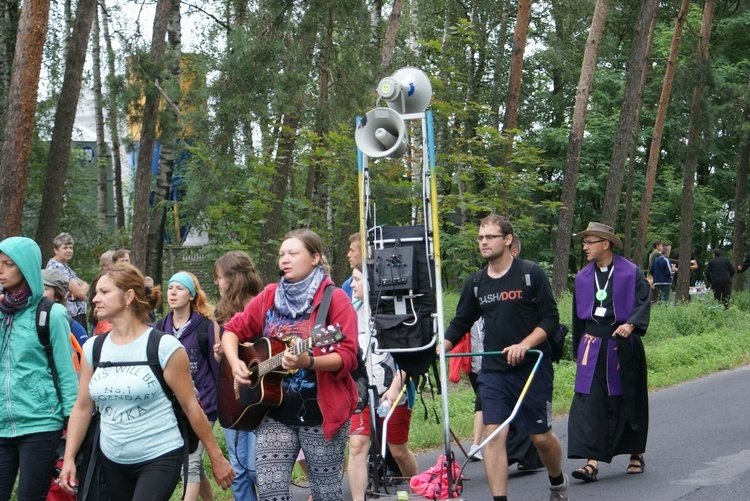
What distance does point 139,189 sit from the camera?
63.8 ft

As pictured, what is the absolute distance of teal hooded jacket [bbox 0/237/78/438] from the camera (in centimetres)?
548

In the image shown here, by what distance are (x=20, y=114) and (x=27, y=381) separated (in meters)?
7.63

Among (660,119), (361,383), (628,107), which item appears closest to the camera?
(361,383)

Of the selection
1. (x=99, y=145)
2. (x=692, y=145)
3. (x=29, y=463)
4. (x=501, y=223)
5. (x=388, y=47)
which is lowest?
(x=29, y=463)

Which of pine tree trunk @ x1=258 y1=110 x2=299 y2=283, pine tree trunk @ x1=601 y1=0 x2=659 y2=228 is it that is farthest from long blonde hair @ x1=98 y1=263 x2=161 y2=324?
pine tree trunk @ x1=601 y1=0 x2=659 y2=228

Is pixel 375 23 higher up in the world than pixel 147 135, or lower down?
higher up

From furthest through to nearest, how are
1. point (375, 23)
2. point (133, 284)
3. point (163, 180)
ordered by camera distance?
1. point (375, 23)
2. point (163, 180)
3. point (133, 284)

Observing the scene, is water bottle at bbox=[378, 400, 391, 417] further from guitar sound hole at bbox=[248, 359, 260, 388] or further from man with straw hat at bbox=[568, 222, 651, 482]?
man with straw hat at bbox=[568, 222, 651, 482]

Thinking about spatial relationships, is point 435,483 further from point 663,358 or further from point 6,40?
point 6,40

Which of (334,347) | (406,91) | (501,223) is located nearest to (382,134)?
(406,91)

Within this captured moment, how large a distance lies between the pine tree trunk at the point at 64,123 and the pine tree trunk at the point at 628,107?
11.9 m

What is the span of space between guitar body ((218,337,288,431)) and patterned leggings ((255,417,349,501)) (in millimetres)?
108

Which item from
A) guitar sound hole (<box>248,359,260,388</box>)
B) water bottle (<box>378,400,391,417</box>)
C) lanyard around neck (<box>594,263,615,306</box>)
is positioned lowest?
water bottle (<box>378,400,391,417</box>)

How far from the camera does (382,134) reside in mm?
7375
